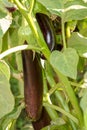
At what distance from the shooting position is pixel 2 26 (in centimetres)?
56

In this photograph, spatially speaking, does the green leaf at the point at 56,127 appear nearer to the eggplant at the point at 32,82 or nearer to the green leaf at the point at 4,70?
the eggplant at the point at 32,82

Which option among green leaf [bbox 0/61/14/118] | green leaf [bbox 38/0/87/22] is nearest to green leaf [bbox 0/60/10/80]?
green leaf [bbox 0/61/14/118]

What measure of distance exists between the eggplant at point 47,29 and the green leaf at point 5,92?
0.10 meters

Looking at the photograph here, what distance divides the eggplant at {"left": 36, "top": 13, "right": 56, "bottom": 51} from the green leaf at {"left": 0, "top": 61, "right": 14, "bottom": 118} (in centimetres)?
10

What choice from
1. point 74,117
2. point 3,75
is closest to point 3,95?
point 3,75

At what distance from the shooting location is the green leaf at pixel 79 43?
59 cm

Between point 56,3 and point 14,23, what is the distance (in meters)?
0.14

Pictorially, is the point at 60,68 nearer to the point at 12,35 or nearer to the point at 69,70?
the point at 69,70

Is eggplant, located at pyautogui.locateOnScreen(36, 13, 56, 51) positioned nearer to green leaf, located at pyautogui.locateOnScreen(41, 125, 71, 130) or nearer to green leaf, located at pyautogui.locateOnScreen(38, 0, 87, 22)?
green leaf, located at pyautogui.locateOnScreen(38, 0, 87, 22)

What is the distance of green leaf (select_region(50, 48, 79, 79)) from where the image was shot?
20.9 inches

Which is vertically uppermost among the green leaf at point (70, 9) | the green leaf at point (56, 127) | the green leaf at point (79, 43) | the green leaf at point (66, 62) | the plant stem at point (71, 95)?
the green leaf at point (70, 9)

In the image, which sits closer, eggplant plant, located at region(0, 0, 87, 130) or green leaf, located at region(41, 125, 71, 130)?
eggplant plant, located at region(0, 0, 87, 130)

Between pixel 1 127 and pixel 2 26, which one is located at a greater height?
pixel 2 26

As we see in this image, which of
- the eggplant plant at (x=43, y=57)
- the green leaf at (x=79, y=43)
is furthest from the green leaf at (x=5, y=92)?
the green leaf at (x=79, y=43)
